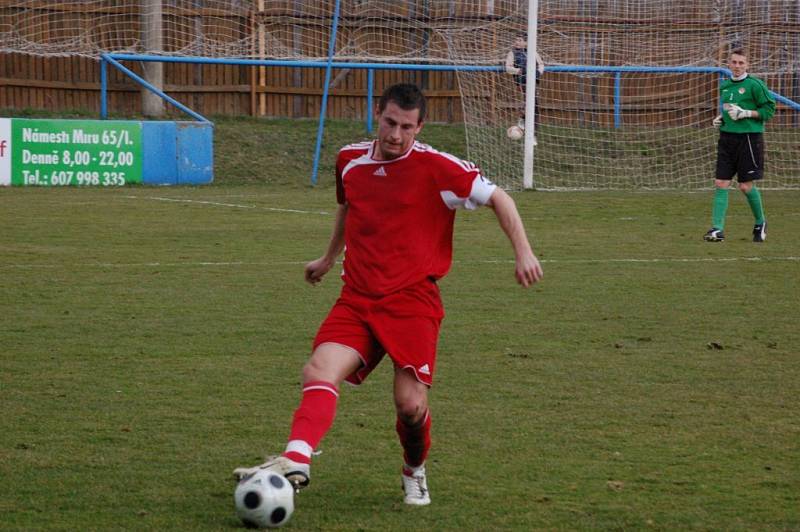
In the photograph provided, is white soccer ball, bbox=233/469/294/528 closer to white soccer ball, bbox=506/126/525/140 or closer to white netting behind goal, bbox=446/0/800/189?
white soccer ball, bbox=506/126/525/140

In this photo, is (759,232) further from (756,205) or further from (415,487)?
(415,487)

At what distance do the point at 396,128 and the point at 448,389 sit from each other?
7.63 feet

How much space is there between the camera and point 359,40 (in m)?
25.5

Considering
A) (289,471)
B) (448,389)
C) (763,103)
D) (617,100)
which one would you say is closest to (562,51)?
(617,100)

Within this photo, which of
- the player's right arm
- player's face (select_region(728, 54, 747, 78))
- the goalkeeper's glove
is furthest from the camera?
the goalkeeper's glove

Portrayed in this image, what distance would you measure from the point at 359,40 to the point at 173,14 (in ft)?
11.7

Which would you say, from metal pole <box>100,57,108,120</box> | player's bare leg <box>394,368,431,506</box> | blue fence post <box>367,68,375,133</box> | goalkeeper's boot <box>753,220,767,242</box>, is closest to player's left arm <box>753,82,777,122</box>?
goalkeeper's boot <box>753,220,767,242</box>

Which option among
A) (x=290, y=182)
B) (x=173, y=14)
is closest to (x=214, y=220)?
(x=290, y=182)

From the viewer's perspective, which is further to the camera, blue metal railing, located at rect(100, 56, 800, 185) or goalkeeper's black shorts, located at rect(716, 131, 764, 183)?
blue metal railing, located at rect(100, 56, 800, 185)

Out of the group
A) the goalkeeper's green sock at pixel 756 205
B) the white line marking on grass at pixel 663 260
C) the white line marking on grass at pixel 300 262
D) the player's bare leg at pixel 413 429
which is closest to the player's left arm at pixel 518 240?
the player's bare leg at pixel 413 429

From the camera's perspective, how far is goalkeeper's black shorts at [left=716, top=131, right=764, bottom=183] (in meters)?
14.0

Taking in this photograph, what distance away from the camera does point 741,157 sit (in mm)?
14094

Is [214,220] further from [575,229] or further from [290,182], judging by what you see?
[290,182]

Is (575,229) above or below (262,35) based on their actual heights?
below
